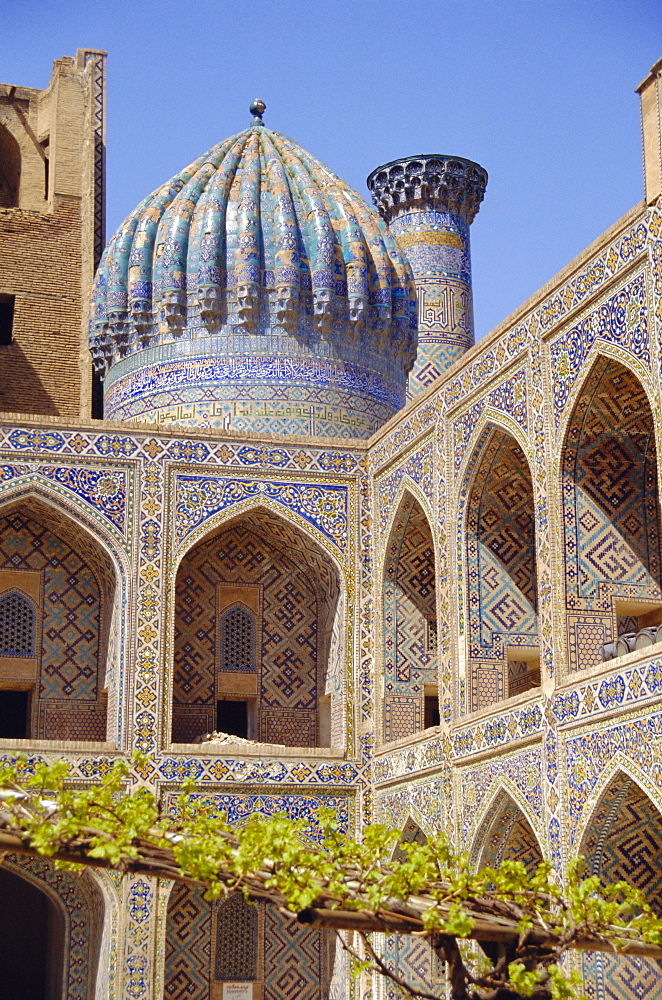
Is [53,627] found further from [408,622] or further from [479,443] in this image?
[479,443]

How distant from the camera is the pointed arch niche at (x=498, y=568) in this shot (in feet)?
36.3

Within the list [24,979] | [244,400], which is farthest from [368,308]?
[24,979]

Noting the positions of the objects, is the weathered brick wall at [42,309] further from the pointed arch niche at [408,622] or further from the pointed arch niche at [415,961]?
the pointed arch niche at [415,961]

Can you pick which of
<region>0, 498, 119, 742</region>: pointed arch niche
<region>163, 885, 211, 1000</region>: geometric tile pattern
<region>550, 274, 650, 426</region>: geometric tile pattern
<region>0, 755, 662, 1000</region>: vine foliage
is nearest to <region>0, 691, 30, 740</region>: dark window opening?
<region>0, 498, 119, 742</region>: pointed arch niche

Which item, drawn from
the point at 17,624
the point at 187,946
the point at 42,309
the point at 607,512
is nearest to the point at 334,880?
the point at 607,512

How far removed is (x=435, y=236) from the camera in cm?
1908

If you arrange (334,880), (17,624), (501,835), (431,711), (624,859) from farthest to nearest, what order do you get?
(431,711), (17,624), (501,835), (624,859), (334,880)

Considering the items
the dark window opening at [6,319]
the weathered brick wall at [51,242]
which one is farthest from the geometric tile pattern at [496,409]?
the dark window opening at [6,319]

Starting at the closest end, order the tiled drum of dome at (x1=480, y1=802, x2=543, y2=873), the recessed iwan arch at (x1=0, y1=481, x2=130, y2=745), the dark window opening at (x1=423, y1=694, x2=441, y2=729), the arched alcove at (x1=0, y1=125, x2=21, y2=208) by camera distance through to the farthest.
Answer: the tiled drum of dome at (x1=480, y1=802, x2=543, y2=873), the recessed iwan arch at (x1=0, y1=481, x2=130, y2=745), the dark window opening at (x1=423, y1=694, x2=441, y2=729), the arched alcove at (x1=0, y1=125, x2=21, y2=208)

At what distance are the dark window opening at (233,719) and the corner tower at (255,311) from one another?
2.42 m

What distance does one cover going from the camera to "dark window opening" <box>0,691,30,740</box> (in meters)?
13.0

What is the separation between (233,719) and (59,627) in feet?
5.27

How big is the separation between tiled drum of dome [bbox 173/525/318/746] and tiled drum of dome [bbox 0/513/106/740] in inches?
26.6

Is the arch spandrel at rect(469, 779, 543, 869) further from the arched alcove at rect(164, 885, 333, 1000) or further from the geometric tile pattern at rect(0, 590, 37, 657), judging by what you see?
the geometric tile pattern at rect(0, 590, 37, 657)
